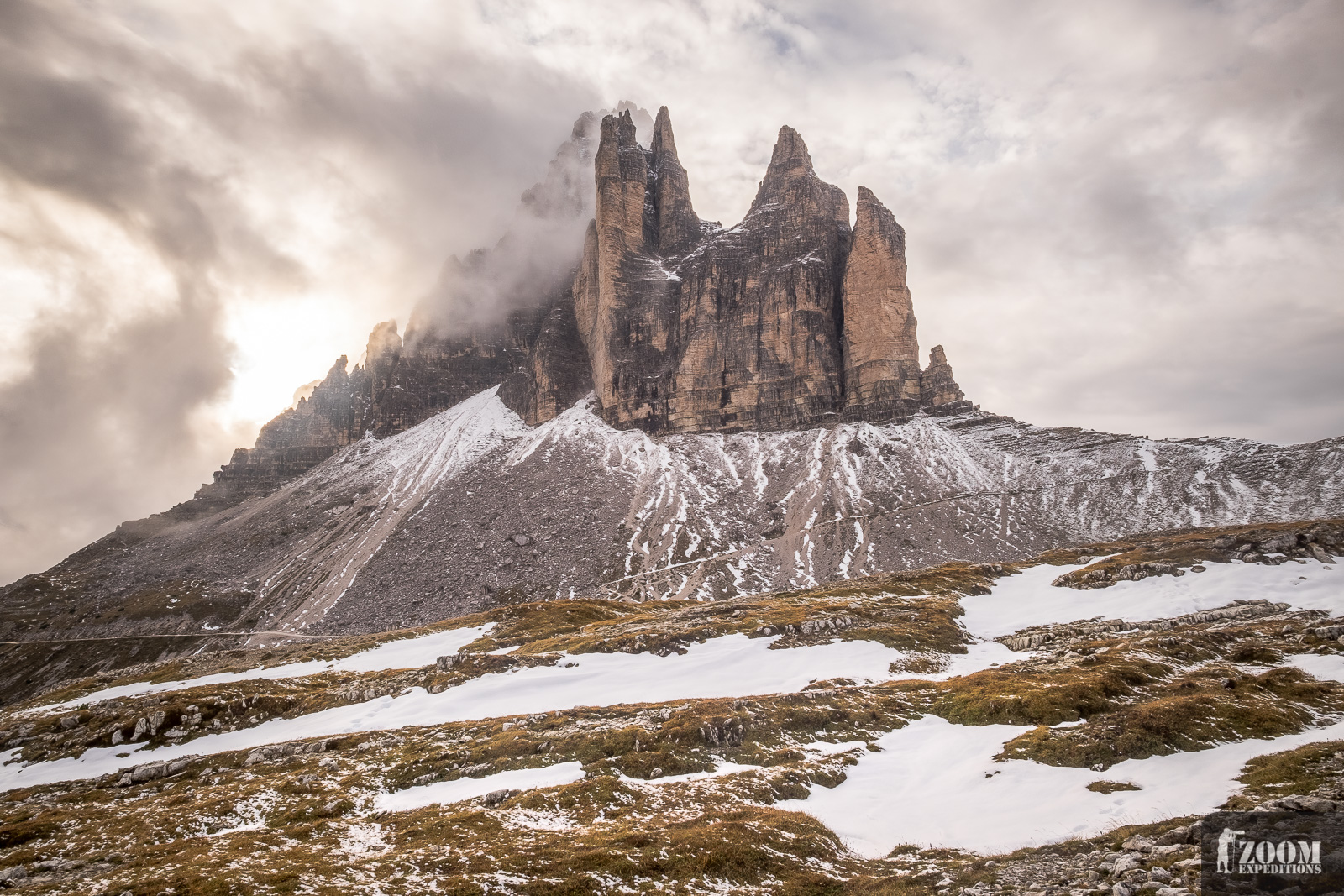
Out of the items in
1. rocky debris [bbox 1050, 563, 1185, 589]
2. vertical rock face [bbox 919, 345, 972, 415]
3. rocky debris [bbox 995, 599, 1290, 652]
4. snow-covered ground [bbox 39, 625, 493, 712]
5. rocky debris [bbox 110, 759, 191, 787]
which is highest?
vertical rock face [bbox 919, 345, 972, 415]

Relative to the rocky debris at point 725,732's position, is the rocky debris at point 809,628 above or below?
above

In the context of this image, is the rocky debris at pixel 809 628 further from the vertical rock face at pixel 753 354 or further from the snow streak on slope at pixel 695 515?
the vertical rock face at pixel 753 354

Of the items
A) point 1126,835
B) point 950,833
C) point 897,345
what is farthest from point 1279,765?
point 897,345

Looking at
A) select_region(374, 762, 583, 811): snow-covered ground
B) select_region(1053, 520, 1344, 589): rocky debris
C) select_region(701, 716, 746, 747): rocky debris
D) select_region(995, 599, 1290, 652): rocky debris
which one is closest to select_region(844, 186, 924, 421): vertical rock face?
select_region(1053, 520, 1344, 589): rocky debris

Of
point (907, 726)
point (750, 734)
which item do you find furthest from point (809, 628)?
point (750, 734)

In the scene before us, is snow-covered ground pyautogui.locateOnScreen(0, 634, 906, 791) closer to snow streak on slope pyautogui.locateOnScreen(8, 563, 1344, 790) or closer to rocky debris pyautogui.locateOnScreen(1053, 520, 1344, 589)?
snow streak on slope pyautogui.locateOnScreen(8, 563, 1344, 790)

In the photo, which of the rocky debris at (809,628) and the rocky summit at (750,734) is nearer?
the rocky summit at (750,734)

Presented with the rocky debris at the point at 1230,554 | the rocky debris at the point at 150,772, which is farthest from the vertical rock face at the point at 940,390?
the rocky debris at the point at 150,772

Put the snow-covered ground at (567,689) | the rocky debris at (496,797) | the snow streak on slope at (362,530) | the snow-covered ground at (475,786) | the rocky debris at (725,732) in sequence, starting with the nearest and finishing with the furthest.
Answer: the rocky debris at (496,797) < the snow-covered ground at (475,786) < the rocky debris at (725,732) < the snow-covered ground at (567,689) < the snow streak on slope at (362,530)
